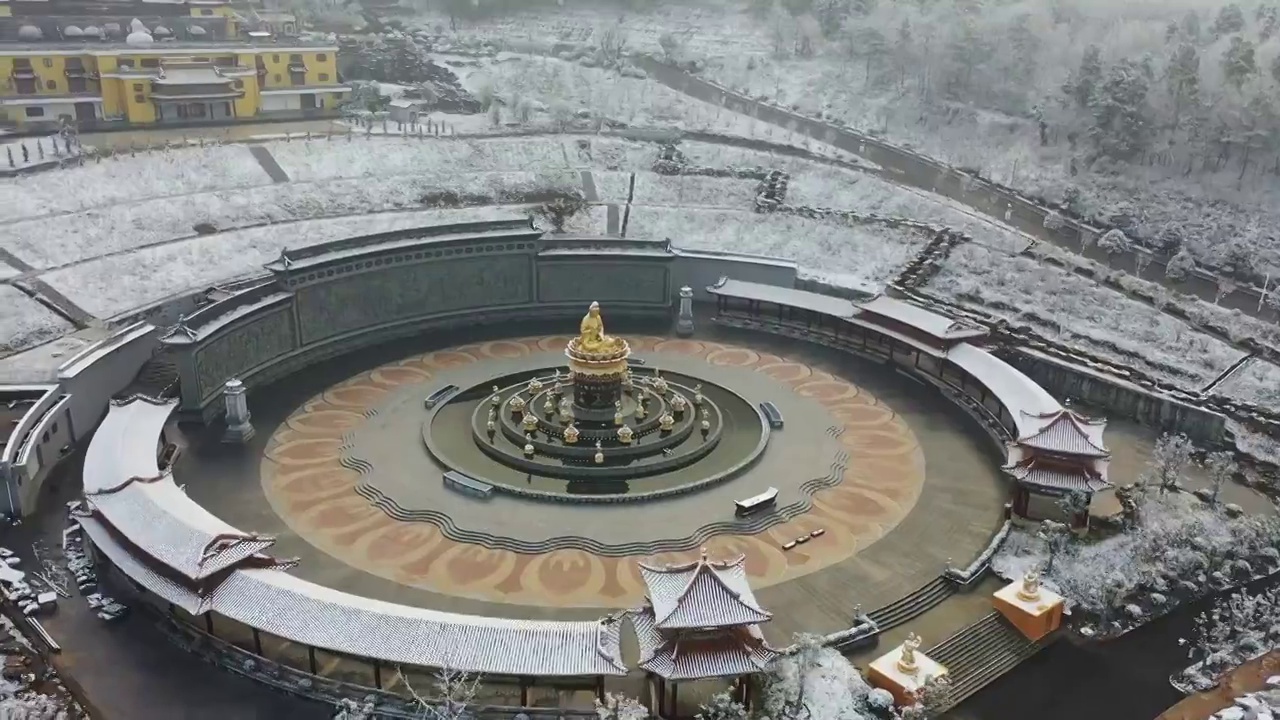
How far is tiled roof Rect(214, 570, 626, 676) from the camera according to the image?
23703 millimetres

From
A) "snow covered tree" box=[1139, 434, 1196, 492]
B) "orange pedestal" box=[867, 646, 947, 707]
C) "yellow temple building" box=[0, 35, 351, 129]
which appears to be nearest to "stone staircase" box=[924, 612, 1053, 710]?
"orange pedestal" box=[867, 646, 947, 707]

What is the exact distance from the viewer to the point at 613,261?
5200cm

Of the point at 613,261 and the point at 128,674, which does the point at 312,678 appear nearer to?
the point at 128,674

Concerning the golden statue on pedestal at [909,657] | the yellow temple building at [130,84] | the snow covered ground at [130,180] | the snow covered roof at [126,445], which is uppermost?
the yellow temple building at [130,84]

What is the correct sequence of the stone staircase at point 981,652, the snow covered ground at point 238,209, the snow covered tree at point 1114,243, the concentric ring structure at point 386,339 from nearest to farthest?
the concentric ring structure at point 386,339
the stone staircase at point 981,652
the snow covered ground at point 238,209
the snow covered tree at point 1114,243

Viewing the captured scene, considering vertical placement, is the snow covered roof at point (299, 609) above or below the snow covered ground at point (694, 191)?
below

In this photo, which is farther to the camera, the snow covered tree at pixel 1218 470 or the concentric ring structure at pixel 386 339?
the snow covered tree at pixel 1218 470

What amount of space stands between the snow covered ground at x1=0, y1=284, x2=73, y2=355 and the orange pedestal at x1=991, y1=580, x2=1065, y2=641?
4176 cm

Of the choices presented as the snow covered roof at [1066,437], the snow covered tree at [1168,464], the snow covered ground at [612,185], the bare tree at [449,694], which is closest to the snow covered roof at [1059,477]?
the snow covered roof at [1066,437]

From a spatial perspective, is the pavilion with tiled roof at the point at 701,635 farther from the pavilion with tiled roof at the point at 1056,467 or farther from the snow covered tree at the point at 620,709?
the pavilion with tiled roof at the point at 1056,467

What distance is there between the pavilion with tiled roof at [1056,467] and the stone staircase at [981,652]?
6347 mm

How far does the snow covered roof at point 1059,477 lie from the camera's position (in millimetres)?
33125

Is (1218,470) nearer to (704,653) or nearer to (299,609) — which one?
(704,653)

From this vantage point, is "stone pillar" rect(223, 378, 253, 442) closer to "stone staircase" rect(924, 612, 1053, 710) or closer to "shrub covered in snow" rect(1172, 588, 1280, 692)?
"stone staircase" rect(924, 612, 1053, 710)
